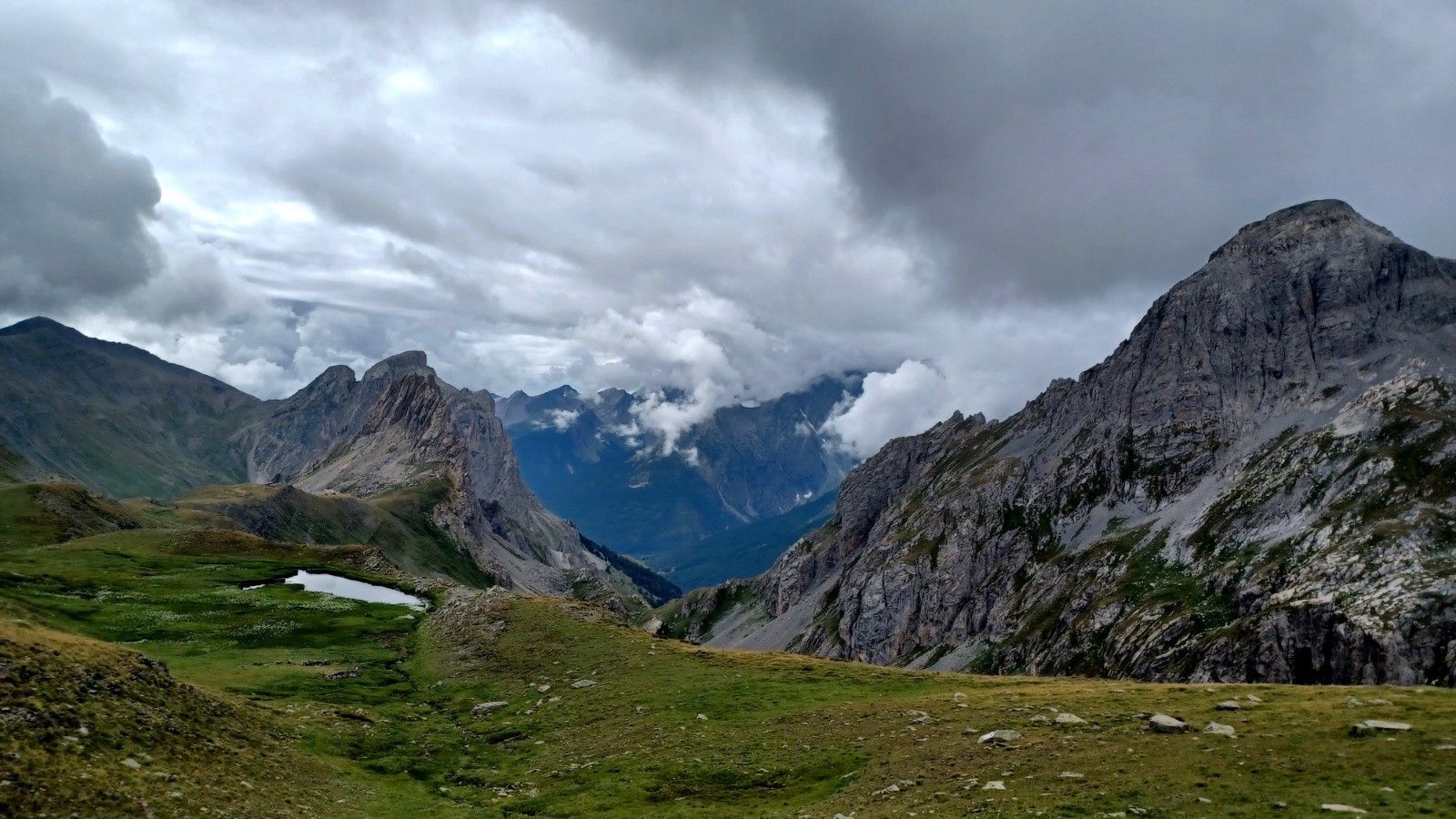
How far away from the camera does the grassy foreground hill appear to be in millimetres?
25672

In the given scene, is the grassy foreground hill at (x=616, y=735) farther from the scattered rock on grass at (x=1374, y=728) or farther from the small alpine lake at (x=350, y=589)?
the small alpine lake at (x=350, y=589)

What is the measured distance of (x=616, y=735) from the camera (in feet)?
138

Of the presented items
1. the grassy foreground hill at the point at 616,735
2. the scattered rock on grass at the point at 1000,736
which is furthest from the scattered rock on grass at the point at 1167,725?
the scattered rock on grass at the point at 1000,736

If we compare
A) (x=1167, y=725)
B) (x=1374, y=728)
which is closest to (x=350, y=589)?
(x=1167, y=725)

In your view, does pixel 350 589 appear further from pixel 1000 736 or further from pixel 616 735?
pixel 1000 736

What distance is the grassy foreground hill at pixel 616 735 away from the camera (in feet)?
84.2

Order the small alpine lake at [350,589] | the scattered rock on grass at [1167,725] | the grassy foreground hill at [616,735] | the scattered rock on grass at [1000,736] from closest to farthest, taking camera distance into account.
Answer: the grassy foreground hill at [616,735] → the scattered rock on grass at [1167,725] → the scattered rock on grass at [1000,736] → the small alpine lake at [350,589]

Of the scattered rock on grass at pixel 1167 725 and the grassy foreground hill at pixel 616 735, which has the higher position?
the scattered rock on grass at pixel 1167 725

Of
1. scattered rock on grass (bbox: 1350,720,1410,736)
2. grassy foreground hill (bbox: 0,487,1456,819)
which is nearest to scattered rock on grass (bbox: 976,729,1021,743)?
grassy foreground hill (bbox: 0,487,1456,819)

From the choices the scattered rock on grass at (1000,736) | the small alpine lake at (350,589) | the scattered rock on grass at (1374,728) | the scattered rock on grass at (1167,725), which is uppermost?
the scattered rock on grass at (1374,728)

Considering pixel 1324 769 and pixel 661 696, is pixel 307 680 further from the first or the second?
pixel 1324 769

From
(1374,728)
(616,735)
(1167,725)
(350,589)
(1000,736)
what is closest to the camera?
(1374,728)

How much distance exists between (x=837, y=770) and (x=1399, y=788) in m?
20.5

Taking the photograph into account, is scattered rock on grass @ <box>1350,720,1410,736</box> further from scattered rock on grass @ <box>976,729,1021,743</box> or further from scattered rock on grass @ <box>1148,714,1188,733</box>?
scattered rock on grass @ <box>976,729,1021,743</box>
